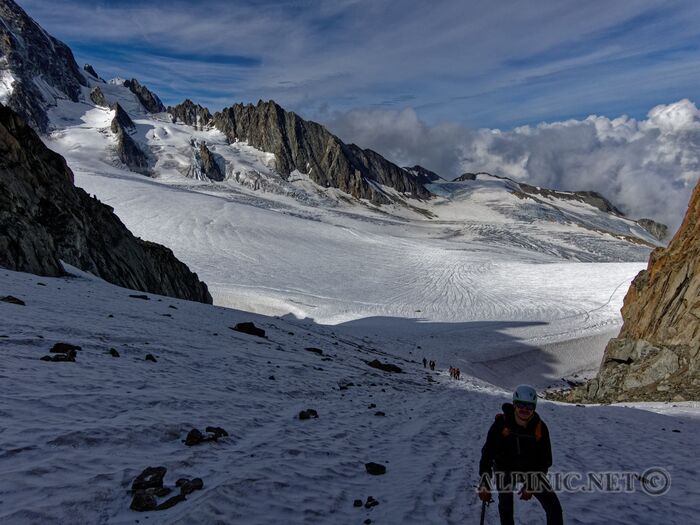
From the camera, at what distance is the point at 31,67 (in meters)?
172

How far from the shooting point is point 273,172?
171 meters

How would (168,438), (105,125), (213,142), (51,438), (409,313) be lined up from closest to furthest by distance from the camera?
1. (51,438)
2. (168,438)
3. (409,313)
4. (105,125)
5. (213,142)

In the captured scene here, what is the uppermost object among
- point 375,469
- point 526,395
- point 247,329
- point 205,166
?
A: point 205,166

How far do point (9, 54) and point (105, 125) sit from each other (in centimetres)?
3593

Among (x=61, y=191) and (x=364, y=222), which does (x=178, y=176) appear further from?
(x=61, y=191)

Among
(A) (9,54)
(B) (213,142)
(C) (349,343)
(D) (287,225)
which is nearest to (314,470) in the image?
(C) (349,343)

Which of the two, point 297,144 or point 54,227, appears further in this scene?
point 297,144

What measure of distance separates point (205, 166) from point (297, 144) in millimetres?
41874

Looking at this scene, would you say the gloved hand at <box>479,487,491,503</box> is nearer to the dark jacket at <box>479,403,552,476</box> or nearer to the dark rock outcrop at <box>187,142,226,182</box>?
the dark jacket at <box>479,403,552,476</box>

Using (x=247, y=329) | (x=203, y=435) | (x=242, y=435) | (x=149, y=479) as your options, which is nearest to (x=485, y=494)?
(x=149, y=479)

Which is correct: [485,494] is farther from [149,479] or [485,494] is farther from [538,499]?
[149,479]

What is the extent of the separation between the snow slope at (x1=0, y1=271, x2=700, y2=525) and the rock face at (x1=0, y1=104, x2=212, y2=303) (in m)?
3.78

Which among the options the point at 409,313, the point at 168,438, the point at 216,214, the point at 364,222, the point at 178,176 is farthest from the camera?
the point at 178,176

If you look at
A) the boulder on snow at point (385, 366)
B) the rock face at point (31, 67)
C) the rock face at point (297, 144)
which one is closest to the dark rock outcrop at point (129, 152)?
the rock face at point (31, 67)
